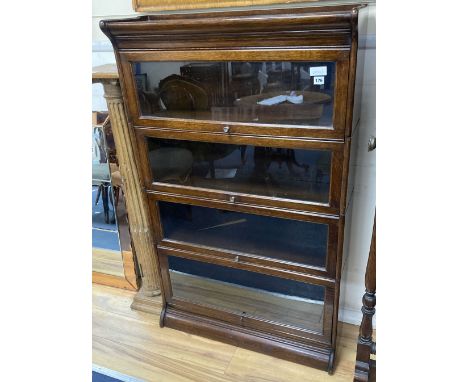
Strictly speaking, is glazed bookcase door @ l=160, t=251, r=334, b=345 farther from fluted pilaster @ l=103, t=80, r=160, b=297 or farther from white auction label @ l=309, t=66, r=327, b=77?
white auction label @ l=309, t=66, r=327, b=77

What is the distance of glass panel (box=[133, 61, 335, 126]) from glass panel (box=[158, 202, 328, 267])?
1.14ft

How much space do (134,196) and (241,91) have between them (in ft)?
2.17

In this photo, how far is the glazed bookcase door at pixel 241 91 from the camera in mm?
952

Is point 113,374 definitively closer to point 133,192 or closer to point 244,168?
point 133,192

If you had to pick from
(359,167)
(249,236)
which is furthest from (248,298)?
(359,167)

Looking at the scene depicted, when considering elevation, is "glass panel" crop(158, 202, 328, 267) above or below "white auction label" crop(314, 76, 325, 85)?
below

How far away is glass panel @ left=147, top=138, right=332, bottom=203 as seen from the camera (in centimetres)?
110

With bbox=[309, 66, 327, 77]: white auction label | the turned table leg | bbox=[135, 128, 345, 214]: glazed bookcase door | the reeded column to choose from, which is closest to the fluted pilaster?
the reeded column

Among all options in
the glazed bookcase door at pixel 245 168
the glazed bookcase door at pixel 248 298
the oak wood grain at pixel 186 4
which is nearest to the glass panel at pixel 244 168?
the glazed bookcase door at pixel 245 168

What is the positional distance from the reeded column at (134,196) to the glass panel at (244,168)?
0.37ft

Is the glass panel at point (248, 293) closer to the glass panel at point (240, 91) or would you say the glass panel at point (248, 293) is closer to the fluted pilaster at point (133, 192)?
the fluted pilaster at point (133, 192)
